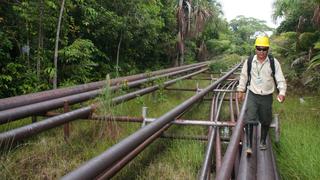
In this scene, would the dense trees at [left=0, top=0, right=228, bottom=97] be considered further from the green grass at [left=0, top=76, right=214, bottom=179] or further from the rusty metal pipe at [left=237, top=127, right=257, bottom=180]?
the rusty metal pipe at [left=237, top=127, right=257, bottom=180]

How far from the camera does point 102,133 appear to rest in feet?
16.6

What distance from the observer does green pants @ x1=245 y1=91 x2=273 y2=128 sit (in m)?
4.78

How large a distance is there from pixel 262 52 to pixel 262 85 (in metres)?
0.42

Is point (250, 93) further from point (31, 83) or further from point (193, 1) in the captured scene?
point (193, 1)

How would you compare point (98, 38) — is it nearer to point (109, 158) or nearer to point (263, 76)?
point (263, 76)

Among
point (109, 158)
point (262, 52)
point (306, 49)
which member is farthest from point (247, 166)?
point (306, 49)

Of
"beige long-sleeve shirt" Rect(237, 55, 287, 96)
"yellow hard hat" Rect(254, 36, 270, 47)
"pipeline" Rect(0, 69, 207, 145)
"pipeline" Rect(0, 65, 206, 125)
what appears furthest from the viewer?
"beige long-sleeve shirt" Rect(237, 55, 287, 96)

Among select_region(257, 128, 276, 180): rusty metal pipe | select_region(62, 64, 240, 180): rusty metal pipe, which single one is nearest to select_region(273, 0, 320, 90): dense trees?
select_region(257, 128, 276, 180): rusty metal pipe

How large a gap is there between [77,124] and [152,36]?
11.3 metres

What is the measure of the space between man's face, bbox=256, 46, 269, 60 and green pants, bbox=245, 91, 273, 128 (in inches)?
19.0

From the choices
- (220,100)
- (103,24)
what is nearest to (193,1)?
(103,24)

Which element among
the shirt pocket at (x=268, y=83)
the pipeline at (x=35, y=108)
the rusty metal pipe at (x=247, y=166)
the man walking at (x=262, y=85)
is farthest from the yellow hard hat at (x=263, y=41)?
the pipeline at (x=35, y=108)

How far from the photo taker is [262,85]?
4.73 meters

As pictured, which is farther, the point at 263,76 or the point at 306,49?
the point at 306,49
